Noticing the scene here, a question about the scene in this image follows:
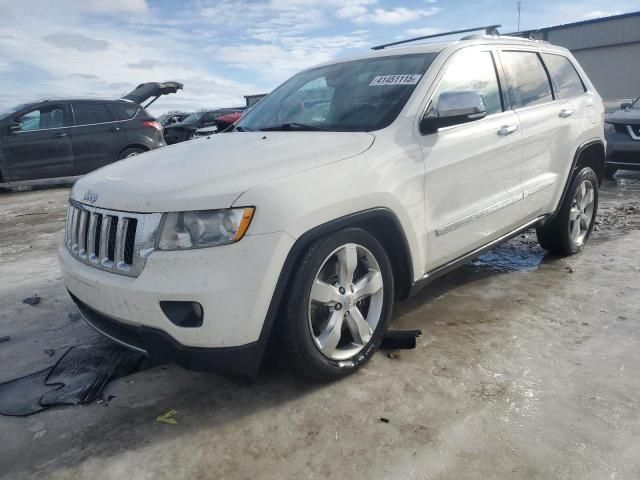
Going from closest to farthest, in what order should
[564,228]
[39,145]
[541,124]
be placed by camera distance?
1. [541,124]
2. [564,228]
3. [39,145]

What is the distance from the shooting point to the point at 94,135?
399 inches

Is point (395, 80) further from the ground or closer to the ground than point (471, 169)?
further from the ground

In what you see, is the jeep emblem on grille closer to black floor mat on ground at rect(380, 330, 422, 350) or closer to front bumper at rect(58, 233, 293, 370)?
front bumper at rect(58, 233, 293, 370)

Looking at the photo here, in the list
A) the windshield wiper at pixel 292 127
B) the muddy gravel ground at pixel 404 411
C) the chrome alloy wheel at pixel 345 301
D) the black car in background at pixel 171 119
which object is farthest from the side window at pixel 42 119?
the black car in background at pixel 171 119

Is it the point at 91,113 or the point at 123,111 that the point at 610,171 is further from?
the point at 91,113

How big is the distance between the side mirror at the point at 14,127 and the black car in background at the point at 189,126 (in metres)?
9.47

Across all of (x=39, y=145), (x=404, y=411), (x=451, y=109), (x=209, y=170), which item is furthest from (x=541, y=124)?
(x=39, y=145)

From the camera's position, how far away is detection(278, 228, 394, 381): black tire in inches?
94.4

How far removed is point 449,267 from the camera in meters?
3.31

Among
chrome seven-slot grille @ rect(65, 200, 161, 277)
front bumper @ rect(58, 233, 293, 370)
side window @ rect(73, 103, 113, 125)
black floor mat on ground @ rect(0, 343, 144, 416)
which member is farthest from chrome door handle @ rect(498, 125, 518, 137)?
side window @ rect(73, 103, 113, 125)

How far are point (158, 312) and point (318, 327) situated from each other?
80 centimetres

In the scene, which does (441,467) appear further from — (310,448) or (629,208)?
(629,208)

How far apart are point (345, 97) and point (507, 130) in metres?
1.15

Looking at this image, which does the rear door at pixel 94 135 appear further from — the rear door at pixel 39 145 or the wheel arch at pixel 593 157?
the wheel arch at pixel 593 157
